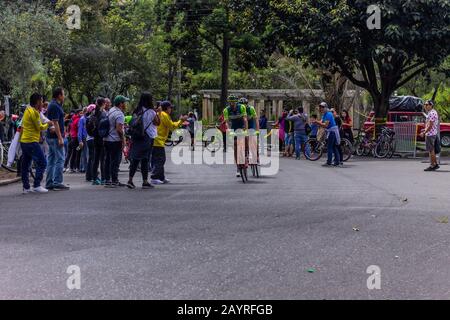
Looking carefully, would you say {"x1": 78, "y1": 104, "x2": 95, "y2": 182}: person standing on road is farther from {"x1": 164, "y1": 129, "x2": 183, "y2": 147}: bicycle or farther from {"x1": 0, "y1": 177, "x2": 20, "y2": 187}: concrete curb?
{"x1": 164, "y1": 129, "x2": 183, "y2": 147}: bicycle

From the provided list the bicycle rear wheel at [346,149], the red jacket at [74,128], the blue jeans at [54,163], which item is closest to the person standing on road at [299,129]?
the bicycle rear wheel at [346,149]

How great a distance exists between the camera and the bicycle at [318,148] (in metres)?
25.6

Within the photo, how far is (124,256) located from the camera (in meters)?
7.80

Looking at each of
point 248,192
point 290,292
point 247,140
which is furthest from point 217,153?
point 290,292

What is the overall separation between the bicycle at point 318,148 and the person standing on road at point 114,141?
11.4m

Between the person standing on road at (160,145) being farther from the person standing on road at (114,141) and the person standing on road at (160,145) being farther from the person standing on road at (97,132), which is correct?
the person standing on road at (97,132)

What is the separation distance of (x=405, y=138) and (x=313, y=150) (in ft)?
13.9

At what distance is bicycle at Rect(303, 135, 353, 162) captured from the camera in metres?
25.6

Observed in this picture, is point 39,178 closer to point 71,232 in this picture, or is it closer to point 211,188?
point 211,188

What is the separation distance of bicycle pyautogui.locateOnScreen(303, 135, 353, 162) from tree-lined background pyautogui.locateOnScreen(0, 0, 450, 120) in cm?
397

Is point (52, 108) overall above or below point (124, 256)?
above

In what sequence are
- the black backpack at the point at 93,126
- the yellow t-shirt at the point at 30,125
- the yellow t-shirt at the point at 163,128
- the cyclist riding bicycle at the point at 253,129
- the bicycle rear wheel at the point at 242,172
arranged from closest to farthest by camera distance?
the yellow t-shirt at the point at 30,125 → the black backpack at the point at 93,126 → the yellow t-shirt at the point at 163,128 → the bicycle rear wheel at the point at 242,172 → the cyclist riding bicycle at the point at 253,129

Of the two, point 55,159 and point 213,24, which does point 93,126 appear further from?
point 213,24

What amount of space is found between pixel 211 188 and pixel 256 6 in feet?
59.2
